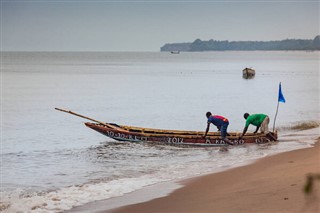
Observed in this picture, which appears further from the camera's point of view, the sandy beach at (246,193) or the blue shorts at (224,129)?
the blue shorts at (224,129)

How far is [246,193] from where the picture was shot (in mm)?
10172

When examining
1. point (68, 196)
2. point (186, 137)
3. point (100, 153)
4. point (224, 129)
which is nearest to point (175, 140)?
point (186, 137)

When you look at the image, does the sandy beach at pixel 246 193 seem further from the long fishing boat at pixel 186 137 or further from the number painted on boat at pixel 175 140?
the number painted on boat at pixel 175 140

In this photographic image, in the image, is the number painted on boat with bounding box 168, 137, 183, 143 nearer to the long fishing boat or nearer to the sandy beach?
the long fishing boat

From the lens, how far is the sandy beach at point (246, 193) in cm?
875

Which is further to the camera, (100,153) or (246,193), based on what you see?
(100,153)

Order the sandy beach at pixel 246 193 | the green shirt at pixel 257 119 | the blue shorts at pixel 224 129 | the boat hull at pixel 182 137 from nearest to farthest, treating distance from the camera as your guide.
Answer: the sandy beach at pixel 246 193 → the blue shorts at pixel 224 129 → the green shirt at pixel 257 119 → the boat hull at pixel 182 137

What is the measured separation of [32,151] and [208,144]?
24.0 feet

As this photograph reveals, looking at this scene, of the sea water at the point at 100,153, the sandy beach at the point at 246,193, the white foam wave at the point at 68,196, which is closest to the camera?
the sandy beach at the point at 246,193

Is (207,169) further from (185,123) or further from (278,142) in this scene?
(185,123)

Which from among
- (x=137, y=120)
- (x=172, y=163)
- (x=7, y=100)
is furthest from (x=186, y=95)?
(x=172, y=163)

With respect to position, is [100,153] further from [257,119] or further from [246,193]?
[246,193]

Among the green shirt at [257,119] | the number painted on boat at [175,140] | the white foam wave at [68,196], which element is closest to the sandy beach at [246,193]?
the white foam wave at [68,196]

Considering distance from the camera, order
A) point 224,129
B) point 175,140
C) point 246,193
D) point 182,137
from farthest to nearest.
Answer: point 175,140, point 182,137, point 224,129, point 246,193
